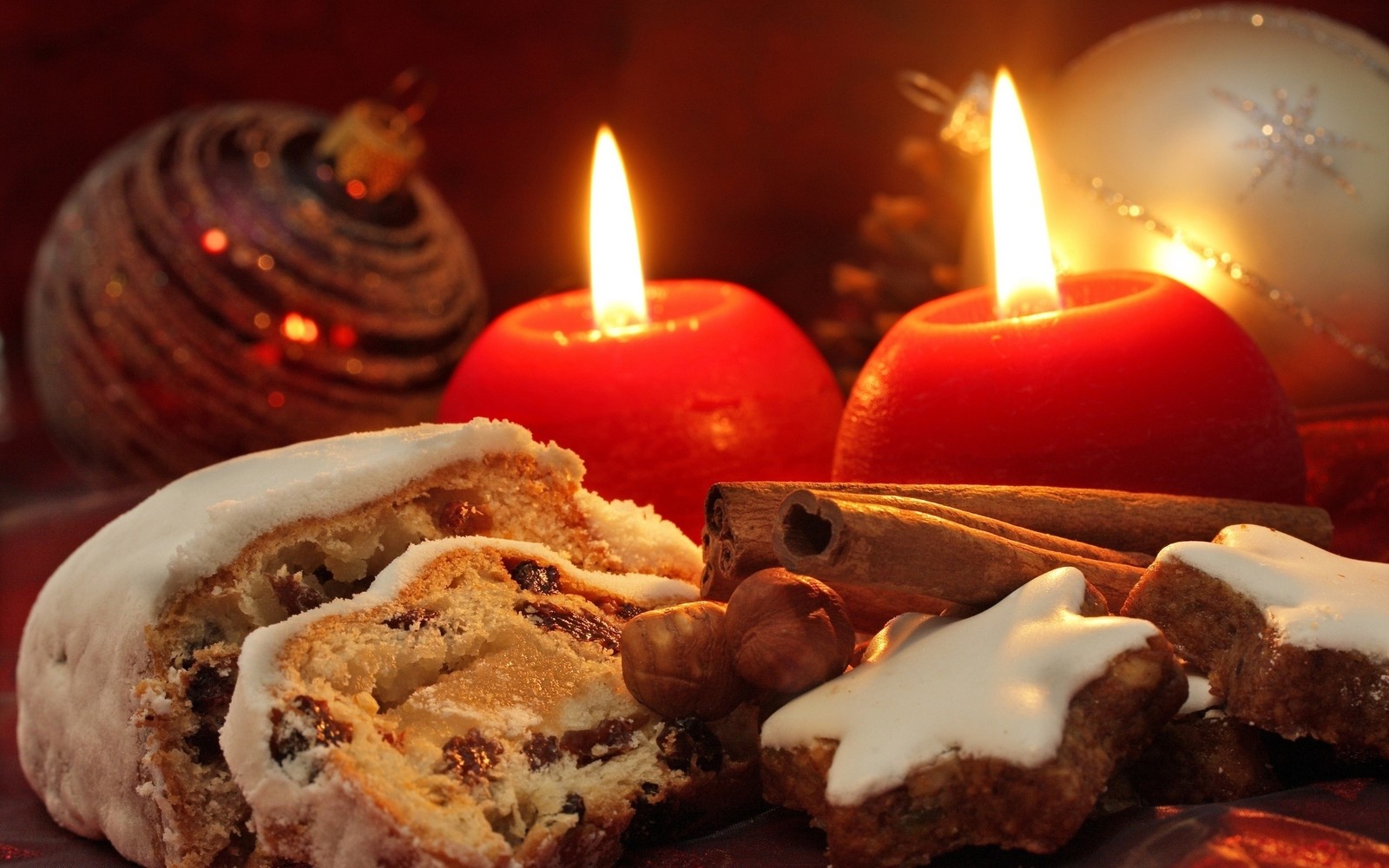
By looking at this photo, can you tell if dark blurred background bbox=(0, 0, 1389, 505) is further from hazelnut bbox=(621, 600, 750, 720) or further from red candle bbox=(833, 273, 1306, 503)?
hazelnut bbox=(621, 600, 750, 720)

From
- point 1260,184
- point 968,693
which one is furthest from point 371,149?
point 968,693

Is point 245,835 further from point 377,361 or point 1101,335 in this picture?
point 377,361

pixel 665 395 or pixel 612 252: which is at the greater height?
pixel 612 252

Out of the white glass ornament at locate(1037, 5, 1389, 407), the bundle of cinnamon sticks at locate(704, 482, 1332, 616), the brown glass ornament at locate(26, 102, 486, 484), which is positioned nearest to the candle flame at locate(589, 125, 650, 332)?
the bundle of cinnamon sticks at locate(704, 482, 1332, 616)

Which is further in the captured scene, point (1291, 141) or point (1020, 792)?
point (1291, 141)

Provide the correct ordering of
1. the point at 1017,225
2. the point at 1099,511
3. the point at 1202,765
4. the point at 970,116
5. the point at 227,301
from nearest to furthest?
the point at 1202,765, the point at 1099,511, the point at 1017,225, the point at 970,116, the point at 227,301

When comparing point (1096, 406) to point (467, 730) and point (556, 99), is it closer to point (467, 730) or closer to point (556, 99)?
point (467, 730)

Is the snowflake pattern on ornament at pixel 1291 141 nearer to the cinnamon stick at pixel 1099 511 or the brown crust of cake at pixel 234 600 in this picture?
the cinnamon stick at pixel 1099 511
